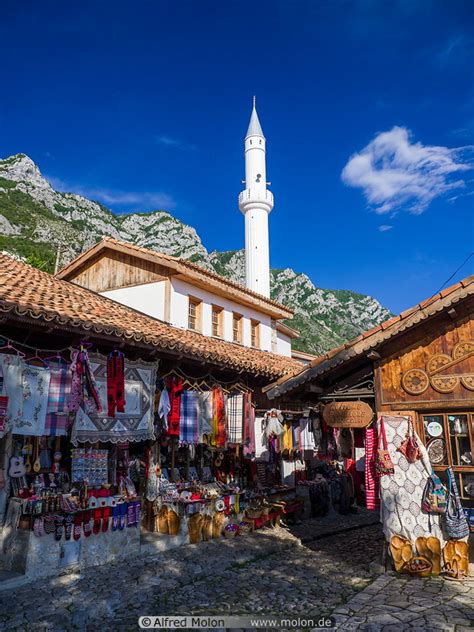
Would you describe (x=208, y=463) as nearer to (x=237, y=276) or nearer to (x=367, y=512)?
(x=367, y=512)

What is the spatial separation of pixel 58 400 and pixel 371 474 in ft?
19.3

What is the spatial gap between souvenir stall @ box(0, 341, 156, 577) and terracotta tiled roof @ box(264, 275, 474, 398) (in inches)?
122

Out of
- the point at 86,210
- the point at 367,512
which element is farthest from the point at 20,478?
the point at 86,210

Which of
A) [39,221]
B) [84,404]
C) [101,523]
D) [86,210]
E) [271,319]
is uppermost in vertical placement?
[86,210]

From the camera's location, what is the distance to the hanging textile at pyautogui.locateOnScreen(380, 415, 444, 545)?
8.00 metres

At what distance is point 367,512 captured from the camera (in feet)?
55.2

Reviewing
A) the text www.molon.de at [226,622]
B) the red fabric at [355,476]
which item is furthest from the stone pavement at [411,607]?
the red fabric at [355,476]

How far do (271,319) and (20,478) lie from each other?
14.0 meters

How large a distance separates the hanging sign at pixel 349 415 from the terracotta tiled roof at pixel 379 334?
72 cm

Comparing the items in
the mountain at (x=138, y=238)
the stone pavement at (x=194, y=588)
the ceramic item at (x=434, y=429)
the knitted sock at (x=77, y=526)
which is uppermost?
the mountain at (x=138, y=238)

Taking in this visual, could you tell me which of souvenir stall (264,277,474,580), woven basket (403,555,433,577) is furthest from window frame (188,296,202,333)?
woven basket (403,555,433,577)

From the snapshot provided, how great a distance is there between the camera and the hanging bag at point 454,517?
24.9 ft

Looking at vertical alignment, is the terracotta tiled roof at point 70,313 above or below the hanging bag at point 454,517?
above

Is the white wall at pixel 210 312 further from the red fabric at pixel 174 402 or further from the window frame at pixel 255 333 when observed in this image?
the red fabric at pixel 174 402
